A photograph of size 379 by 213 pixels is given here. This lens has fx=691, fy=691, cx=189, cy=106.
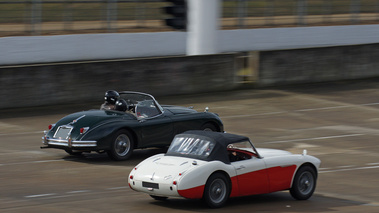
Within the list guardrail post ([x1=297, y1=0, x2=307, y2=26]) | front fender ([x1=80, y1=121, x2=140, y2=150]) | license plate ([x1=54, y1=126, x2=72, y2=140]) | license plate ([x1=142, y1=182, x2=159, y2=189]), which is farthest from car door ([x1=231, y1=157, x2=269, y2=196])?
guardrail post ([x1=297, y1=0, x2=307, y2=26])

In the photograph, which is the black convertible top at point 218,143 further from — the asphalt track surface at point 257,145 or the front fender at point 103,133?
the front fender at point 103,133

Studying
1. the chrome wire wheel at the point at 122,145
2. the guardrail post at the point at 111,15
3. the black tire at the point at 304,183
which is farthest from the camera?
the guardrail post at the point at 111,15

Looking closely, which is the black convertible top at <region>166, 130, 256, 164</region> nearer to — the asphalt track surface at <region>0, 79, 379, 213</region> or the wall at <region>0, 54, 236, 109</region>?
the asphalt track surface at <region>0, 79, 379, 213</region>

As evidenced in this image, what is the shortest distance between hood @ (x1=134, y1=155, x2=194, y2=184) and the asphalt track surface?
1.50 ft

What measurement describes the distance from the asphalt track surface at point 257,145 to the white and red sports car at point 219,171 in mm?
265

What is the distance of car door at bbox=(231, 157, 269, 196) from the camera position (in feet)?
33.4

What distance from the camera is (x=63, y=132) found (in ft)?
44.2

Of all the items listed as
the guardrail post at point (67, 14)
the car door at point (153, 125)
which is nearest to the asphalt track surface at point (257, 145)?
the car door at point (153, 125)

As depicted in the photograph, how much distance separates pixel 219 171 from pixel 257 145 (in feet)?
20.4

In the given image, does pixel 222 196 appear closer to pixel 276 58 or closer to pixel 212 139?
pixel 212 139

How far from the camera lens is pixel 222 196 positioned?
32.7 feet

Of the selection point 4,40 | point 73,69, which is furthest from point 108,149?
point 4,40

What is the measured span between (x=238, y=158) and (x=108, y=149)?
373 cm

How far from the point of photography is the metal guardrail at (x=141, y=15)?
2817 centimetres
